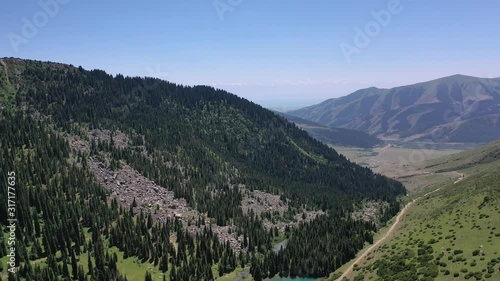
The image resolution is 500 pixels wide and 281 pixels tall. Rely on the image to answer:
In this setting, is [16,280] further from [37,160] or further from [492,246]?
[492,246]

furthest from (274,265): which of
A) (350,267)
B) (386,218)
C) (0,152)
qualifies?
(0,152)

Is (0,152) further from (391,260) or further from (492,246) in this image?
(492,246)

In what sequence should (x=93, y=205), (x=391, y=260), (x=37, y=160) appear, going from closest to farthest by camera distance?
(x=391, y=260) < (x=93, y=205) < (x=37, y=160)

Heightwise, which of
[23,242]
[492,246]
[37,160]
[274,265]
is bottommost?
[274,265]

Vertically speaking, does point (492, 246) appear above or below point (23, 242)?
above

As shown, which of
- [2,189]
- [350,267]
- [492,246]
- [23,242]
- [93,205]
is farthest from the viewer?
[93,205]

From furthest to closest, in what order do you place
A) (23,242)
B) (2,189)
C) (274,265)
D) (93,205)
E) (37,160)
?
(37,160)
(93,205)
(2,189)
(274,265)
(23,242)

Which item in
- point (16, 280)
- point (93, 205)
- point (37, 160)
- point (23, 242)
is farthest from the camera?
point (37, 160)

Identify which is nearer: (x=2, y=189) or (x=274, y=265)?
(x=274, y=265)

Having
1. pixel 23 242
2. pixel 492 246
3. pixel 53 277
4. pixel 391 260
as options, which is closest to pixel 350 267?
pixel 391 260
